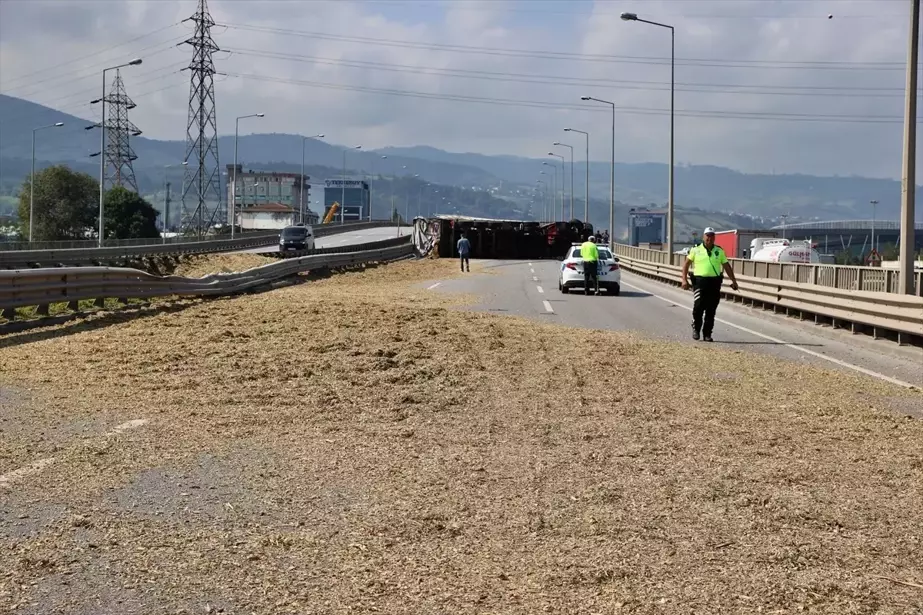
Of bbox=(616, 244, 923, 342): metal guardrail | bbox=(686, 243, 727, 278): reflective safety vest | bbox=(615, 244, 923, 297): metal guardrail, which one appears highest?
bbox=(686, 243, 727, 278): reflective safety vest

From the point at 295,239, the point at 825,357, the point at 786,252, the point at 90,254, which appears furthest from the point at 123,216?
the point at 825,357

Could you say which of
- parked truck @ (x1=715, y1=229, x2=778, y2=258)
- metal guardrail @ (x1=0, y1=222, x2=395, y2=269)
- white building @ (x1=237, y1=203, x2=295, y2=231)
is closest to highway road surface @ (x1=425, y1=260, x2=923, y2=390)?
metal guardrail @ (x1=0, y1=222, x2=395, y2=269)

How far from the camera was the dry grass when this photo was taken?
4.86 m

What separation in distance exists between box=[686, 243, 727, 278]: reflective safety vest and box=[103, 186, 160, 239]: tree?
93.9 m

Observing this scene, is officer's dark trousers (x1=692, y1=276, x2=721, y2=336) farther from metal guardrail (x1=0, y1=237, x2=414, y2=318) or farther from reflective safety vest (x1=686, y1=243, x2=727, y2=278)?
metal guardrail (x1=0, y1=237, x2=414, y2=318)

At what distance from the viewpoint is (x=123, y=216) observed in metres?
106

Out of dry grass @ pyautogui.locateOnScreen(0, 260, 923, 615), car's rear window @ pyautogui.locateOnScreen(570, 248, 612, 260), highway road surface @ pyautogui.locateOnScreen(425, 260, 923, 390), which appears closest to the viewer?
dry grass @ pyautogui.locateOnScreen(0, 260, 923, 615)

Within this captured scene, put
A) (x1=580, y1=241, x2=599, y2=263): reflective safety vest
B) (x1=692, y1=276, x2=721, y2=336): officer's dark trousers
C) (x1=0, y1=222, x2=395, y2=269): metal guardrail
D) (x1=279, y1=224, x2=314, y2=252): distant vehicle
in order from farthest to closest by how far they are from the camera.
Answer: (x1=279, y1=224, x2=314, y2=252): distant vehicle
(x1=0, y1=222, x2=395, y2=269): metal guardrail
(x1=580, y1=241, x2=599, y2=263): reflective safety vest
(x1=692, y1=276, x2=721, y2=336): officer's dark trousers

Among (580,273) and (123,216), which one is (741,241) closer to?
(580,273)

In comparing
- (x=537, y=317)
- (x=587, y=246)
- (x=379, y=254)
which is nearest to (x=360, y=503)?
(x=537, y=317)

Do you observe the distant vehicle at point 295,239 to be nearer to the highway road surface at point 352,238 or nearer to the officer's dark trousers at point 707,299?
the highway road surface at point 352,238

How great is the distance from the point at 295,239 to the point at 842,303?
4867 centimetres

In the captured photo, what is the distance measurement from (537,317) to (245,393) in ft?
37.4

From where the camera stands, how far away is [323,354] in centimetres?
1320
